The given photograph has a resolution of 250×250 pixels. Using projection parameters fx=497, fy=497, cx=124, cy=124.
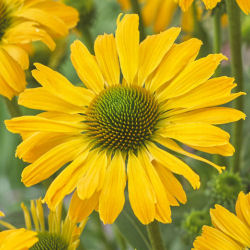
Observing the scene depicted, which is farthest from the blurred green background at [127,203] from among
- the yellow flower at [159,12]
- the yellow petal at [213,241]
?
the yellow petal at [213,241]

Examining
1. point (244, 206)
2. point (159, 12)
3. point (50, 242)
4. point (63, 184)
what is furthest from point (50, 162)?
point (159, 12)

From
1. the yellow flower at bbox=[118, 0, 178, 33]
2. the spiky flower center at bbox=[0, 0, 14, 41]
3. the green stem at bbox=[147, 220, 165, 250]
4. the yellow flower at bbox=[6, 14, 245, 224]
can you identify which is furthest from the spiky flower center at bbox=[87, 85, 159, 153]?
the yellow flower at bbox=[118, 0, 178, 33]

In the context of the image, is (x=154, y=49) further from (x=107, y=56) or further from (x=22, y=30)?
(x=22, y=30)

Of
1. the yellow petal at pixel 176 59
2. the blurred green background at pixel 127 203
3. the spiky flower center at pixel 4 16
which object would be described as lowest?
the blurred green background at pixel 127 203

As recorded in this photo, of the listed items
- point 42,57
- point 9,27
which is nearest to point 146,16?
point 42,57

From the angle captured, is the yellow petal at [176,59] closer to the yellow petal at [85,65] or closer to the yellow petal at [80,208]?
the yellow petal at [85,65]

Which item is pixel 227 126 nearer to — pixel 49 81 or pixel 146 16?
pixel 146 16
